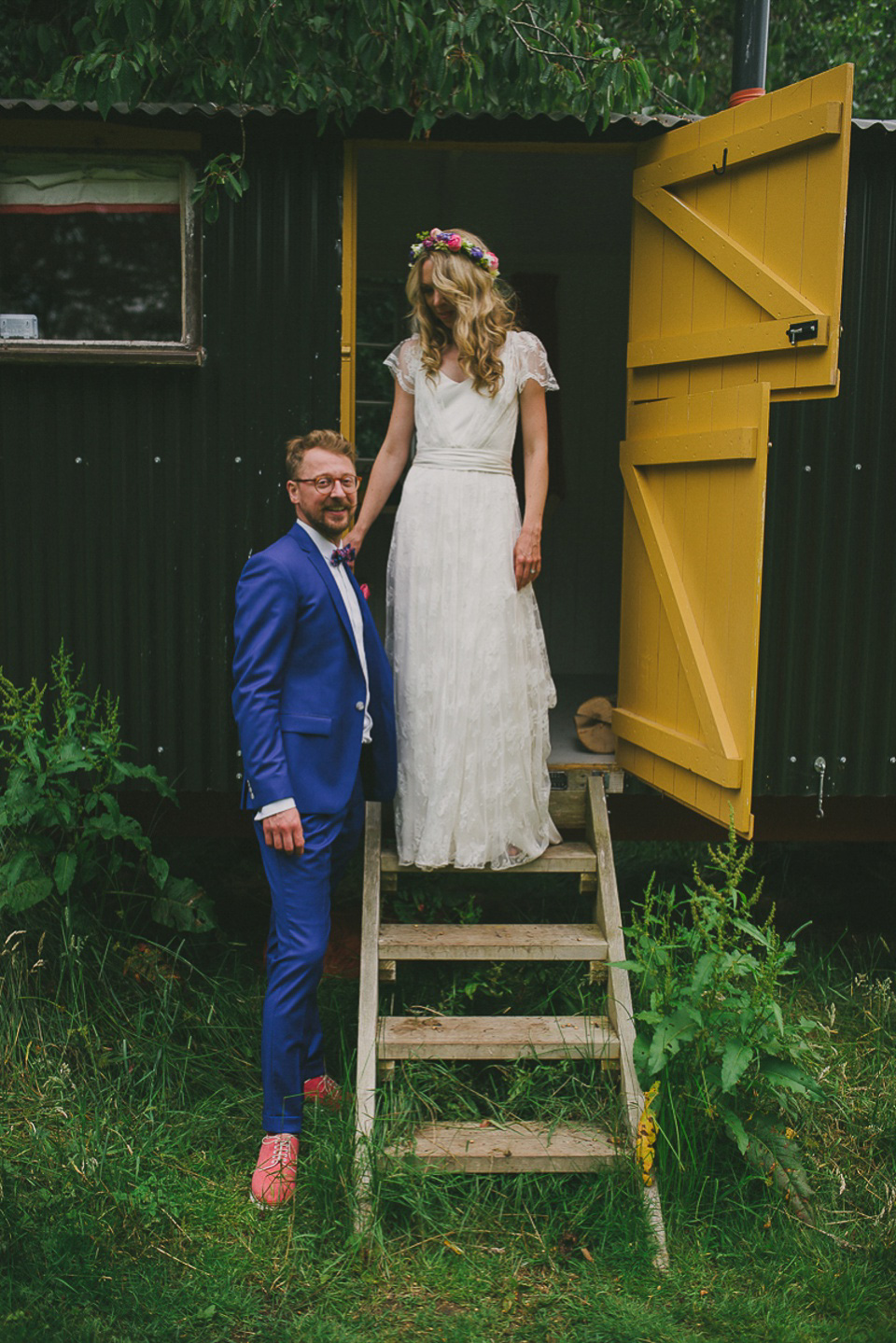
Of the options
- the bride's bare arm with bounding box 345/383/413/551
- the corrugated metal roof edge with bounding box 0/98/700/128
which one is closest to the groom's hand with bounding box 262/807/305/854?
the bride's bare arm with bounding box 345/383/413/551

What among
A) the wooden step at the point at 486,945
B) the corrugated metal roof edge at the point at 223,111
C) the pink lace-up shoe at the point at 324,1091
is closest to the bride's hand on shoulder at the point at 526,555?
the wooden step at the point at 486,945

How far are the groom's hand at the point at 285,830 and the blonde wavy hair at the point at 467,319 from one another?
1.58 m

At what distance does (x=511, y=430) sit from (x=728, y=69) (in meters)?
8.39

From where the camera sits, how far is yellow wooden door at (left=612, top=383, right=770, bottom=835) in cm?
367

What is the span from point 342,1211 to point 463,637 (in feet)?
5.94

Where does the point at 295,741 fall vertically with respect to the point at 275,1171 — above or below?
above

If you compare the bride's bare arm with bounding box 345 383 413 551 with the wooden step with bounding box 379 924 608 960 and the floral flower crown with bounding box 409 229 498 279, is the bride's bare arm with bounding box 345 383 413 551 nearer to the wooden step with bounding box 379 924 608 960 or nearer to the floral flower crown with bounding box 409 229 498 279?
the floral flower crown with bounding box 409 229 498 279

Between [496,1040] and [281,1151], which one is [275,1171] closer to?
[281,1151]

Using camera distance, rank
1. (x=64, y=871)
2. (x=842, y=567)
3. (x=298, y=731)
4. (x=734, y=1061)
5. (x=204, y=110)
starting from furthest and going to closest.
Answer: (x=842, y=567) < (x=204, y=110) < (x=64, y=871) < (x=298, y=731) < (x=734, y=1061)

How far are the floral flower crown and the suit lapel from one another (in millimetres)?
1065

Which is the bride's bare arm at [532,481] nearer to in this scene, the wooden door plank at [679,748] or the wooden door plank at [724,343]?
the wooden door plank at [724,343]

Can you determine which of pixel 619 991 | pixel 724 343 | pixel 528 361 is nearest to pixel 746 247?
pixel 724 343

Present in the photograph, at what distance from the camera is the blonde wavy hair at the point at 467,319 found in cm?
367

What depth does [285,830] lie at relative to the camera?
10.9 ft
